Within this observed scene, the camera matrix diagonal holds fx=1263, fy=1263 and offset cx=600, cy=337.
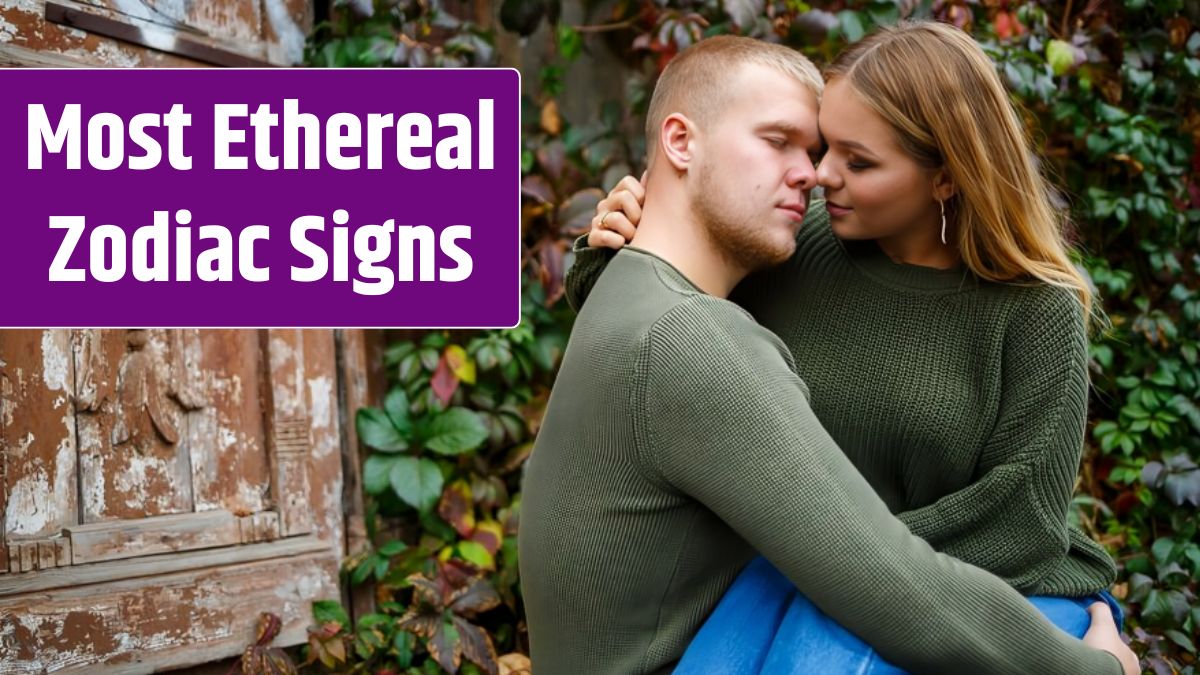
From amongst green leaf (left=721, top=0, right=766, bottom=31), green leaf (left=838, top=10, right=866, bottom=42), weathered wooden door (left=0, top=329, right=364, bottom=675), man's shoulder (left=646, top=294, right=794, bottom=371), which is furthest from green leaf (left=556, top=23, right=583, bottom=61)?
man's shoulder (left=646, top=294, right=794, bottom=371)

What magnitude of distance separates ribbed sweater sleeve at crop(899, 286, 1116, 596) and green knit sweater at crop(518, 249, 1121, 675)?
11 cm

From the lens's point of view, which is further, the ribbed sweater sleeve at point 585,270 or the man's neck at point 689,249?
the ribbed sweater sleeve at point 585,270

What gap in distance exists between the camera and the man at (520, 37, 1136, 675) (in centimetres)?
138

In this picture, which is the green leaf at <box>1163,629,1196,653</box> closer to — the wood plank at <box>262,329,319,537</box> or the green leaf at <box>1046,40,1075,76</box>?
the green leaf at <box>1046,40,1075,76</box>

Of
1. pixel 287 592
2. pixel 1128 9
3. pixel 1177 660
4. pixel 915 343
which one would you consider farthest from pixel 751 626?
pixel 1128 9

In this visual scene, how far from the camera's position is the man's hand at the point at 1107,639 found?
1.59 meters

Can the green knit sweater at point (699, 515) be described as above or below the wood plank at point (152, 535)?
above

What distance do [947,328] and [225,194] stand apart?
155 centimetres

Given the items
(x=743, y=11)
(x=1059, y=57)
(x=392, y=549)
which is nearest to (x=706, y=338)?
(x=392, y=549)

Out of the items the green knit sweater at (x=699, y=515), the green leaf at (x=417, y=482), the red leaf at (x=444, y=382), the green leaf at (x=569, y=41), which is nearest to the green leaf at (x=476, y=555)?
the green leaf at (x=417, y=482)

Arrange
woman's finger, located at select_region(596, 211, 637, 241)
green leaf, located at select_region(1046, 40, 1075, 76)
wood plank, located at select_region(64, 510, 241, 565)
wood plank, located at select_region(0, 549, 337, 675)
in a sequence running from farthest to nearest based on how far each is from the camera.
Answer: green leaf, located at select_region(1046, 40, 1075, 76) → wood plank, located at select_region(64, 510, 241, 565) → wood plank, located at select_region(0, 549, 337, 675) → woman's finger, located at select_region(596, 211, 637, 241)

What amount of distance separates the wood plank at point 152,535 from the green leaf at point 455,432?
51 centimetres

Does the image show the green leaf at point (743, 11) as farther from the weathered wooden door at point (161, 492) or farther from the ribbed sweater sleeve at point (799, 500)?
the ribbed sweater sleeve at point (799, 500)

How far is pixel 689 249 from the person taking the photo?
169 centimetres
